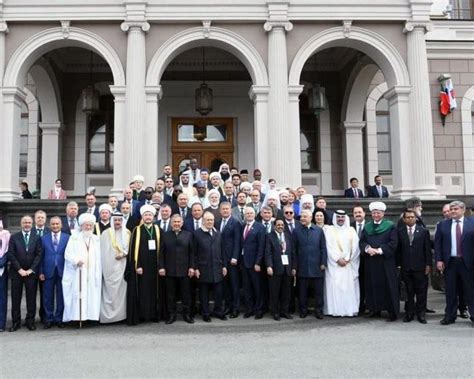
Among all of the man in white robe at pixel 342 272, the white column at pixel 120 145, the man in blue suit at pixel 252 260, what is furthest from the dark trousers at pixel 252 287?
the white column at pixel 120 145

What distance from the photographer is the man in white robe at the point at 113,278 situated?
816 centimetres

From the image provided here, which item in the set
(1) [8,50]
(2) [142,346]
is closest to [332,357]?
(2) [142,346]

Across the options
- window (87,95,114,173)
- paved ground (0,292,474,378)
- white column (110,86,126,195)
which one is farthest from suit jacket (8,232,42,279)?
window (87,95,114,173)

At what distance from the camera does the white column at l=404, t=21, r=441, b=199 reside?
13.2m

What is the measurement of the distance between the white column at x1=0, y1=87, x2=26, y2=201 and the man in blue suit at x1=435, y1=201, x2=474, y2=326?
9879mm

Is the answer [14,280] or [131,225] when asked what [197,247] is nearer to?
[131,225]

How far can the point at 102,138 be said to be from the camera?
17469mm

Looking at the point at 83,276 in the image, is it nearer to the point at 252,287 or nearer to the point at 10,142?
the point at 252,287

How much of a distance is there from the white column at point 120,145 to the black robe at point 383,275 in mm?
6629

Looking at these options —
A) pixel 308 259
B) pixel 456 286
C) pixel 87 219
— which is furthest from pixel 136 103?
pixel 456 286

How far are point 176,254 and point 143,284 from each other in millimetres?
691

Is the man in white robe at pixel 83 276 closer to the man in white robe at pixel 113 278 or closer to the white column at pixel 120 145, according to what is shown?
the man in white robe at pixel 113 278

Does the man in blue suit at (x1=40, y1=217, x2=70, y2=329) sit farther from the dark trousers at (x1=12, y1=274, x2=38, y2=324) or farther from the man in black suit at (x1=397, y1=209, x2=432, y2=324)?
the man in black suit at (x1=397, y1=209, x2=432, y2=324)

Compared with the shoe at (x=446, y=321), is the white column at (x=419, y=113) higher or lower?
higher
